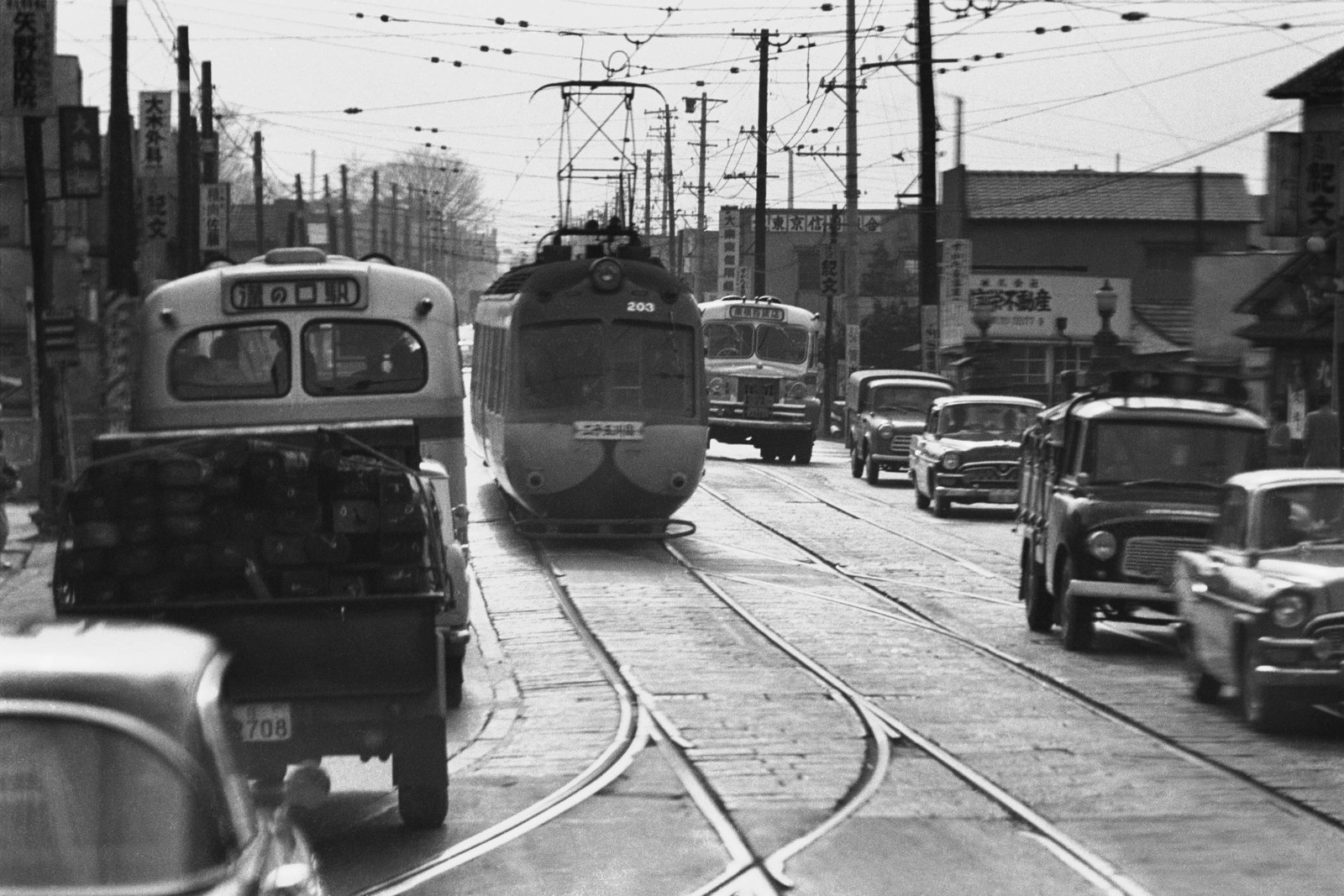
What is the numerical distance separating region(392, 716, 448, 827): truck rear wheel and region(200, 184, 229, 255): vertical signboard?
44650 millimetres

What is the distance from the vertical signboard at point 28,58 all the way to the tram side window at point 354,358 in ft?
39.2

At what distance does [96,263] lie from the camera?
56.7 metres

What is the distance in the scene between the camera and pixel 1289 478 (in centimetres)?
1423

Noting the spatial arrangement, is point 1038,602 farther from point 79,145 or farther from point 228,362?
point 79,145

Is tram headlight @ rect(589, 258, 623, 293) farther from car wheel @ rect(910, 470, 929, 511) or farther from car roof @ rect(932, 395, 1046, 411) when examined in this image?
car roof @ rect(932, 395, 1046, 411)

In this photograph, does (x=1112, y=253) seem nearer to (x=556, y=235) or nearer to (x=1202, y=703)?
(x=556, y=235)

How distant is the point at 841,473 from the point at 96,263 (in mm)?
22872

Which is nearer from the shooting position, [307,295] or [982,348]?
[307,295]

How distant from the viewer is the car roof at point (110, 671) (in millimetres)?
4559

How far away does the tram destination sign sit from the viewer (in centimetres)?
1834

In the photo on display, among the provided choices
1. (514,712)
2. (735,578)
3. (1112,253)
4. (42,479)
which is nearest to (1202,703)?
(514,712)

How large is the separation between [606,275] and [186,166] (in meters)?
17.3

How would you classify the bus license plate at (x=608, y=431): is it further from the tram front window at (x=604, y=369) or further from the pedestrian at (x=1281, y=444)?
the pedestrian at (x=1281, y=444)

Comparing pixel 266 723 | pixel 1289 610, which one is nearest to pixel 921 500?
pixel 1289 610
